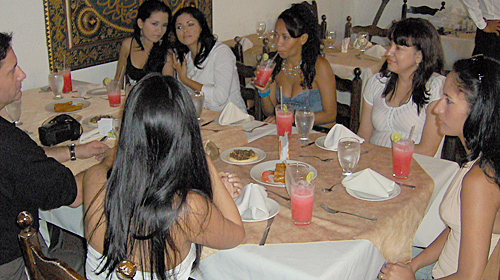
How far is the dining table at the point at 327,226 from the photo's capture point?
3.95 feet

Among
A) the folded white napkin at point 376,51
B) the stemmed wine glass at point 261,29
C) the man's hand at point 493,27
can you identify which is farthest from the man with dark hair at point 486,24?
the stemmed wine glass at point 261,29

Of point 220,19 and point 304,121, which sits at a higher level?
point 220,19

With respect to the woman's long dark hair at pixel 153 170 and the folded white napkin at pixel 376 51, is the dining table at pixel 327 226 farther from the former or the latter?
the folded white napkin at pixel 376 51

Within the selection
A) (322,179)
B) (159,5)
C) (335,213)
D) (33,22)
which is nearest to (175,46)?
(159,5)

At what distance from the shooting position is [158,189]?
108cm

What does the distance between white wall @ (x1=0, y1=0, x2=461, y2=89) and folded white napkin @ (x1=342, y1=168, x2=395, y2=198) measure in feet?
7.89

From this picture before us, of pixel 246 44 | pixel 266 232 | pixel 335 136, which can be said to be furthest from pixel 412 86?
pixel 246 44

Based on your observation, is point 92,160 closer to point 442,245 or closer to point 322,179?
point 322,179

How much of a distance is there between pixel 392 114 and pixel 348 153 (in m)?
0.79

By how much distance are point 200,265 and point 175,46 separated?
215 cm

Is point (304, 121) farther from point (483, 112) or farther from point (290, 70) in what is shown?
point (290, 70)

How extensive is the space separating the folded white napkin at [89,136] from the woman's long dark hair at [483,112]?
1.47 metres

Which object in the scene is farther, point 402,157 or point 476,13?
point 476,13

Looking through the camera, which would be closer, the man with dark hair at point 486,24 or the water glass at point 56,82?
the water glass at point 56,82
